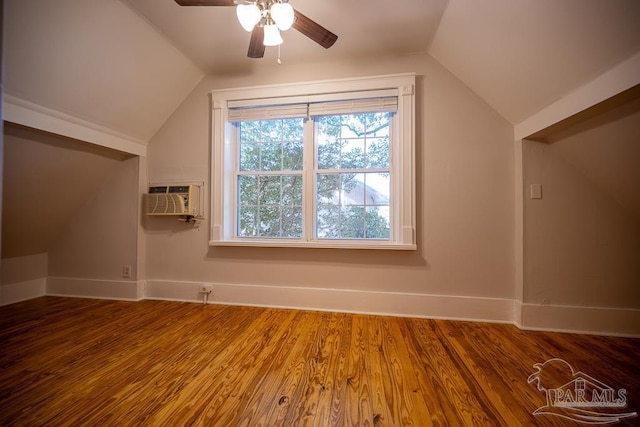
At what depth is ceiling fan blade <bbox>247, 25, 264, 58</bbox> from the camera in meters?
1.66

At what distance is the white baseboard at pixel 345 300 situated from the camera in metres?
2.18

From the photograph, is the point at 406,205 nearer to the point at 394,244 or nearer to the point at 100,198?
the point at 394,244

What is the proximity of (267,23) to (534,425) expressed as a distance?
274cm

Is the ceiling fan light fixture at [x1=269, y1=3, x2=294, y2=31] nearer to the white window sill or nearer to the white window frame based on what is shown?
the white window frame

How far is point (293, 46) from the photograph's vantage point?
222 centimetres

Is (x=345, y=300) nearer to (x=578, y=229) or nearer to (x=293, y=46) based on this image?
(x=578, y=229)

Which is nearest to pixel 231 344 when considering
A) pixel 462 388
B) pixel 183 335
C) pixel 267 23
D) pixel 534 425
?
pixel 183 335

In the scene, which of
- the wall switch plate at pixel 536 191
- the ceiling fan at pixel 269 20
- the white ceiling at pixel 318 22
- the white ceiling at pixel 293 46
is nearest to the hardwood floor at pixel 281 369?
the wall switch plate at pixel 536 191

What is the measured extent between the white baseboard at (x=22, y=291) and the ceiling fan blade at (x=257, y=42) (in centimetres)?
345

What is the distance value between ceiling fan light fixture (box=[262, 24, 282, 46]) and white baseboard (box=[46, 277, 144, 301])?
2713mm

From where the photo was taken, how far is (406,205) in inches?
89.5

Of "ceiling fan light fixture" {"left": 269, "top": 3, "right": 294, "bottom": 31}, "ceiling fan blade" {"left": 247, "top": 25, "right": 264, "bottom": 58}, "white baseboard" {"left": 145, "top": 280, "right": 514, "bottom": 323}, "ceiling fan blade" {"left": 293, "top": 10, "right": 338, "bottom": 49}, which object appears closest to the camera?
"ceiling fan light fixture" {"left": 269, "top": 3, "right": 294, "bottom": 31}

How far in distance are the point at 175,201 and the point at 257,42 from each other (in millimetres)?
1738

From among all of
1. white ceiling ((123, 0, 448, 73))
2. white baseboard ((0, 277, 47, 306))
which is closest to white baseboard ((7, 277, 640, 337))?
white baseboard ((0, 277, 47, 306))
